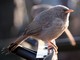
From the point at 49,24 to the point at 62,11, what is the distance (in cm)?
16

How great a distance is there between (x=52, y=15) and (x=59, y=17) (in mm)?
107

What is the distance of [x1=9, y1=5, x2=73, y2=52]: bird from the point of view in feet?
7.50

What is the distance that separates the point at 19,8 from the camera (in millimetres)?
4062

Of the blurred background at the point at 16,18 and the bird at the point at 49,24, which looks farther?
the blurred background at the point at 16,18

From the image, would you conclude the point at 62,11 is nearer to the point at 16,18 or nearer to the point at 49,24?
the point at 49,24

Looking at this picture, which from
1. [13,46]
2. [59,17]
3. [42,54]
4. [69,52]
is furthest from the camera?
[69,52]

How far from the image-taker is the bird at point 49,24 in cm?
229

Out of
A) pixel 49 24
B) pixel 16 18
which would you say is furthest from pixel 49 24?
pixel 16 18

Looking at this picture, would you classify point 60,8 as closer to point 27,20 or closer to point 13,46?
point 13,46

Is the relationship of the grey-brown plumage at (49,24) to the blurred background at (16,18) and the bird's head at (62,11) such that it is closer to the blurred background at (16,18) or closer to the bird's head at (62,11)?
the bird's head at (62,11)

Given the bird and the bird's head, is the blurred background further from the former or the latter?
the bird's head

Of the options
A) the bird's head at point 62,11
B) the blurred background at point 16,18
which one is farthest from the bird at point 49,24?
the blurred background at point 16,18

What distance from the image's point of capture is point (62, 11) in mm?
2289

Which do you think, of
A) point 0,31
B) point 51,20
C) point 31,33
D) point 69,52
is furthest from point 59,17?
point 69,52
